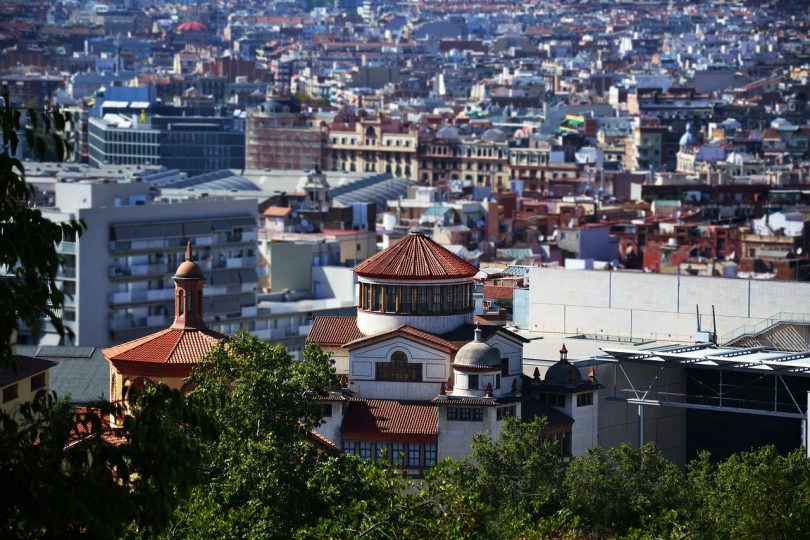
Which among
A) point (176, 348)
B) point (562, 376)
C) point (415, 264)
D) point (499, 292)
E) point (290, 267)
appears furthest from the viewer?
point (290, 267)

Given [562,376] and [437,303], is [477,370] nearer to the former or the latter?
[437,303]

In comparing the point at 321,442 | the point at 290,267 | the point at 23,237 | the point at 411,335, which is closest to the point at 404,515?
the point at 321,442

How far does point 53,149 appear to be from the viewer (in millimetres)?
25031

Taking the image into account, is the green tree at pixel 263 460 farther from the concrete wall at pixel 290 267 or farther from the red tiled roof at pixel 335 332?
the concrete wall at pixel 290 267

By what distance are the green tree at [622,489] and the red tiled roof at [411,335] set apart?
6135mm

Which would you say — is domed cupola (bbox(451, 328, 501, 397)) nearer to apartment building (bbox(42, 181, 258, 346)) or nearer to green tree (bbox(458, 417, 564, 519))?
green tree (bbox(458, 417, 564, 519))

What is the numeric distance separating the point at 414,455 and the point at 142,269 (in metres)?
40.7

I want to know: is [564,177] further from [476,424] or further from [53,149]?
[53,149]

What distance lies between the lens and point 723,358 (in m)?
60.1

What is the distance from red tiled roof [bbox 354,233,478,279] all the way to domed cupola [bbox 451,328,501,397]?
83.9 inches

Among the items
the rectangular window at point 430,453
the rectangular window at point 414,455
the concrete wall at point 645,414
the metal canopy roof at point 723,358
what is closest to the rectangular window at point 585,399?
the concrete wall at point 645,414

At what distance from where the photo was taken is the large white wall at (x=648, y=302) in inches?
2662

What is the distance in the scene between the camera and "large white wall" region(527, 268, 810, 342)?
2662 inches

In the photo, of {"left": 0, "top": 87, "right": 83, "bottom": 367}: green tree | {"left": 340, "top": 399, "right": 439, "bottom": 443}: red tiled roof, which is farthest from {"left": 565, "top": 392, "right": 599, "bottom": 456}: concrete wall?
{"left": 0, "top": 87, "right": 83, "bottom": 367}: green tree
